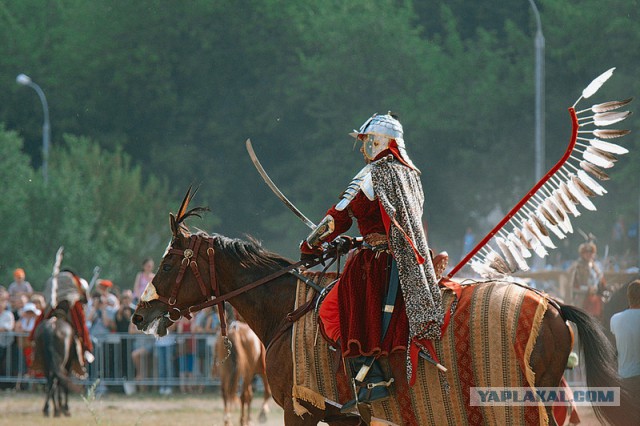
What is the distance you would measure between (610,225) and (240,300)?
24.4m

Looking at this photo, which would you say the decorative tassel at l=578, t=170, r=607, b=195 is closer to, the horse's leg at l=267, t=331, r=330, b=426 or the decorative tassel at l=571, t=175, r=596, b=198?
the decorative tassel at l=571, t=175, r=596, b=198

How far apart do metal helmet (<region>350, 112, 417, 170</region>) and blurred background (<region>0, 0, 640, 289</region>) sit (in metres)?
22.0

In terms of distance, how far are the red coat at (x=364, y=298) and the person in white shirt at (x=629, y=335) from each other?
2747 millimetres

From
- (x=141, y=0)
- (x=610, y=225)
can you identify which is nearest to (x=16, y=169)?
(x=141, y=0)

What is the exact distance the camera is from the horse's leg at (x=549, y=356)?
20.8 ft

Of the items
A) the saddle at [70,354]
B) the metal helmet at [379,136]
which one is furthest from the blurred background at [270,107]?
the metal helmet at [379,136]

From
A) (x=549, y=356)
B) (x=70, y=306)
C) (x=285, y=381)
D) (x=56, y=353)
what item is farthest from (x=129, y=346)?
(x=549, y=356)

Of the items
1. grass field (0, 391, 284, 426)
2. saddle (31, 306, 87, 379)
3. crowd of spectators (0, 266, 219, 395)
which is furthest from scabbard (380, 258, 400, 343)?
crowd of spectators (0, 266, 219, 395)

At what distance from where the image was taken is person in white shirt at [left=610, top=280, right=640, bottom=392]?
8.78 m

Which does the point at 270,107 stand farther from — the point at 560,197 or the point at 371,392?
the point at 371,392

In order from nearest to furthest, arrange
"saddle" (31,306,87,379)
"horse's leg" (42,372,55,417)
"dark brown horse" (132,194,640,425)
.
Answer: "dark brown horse" (132,194,640,425), "horse's leg" (42,372,55,417), "saddle" (31,306,87,379)

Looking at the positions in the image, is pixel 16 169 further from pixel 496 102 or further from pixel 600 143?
pixel 600 143

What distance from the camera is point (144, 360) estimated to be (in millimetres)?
18344

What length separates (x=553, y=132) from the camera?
111ft
